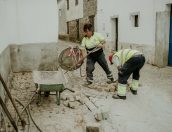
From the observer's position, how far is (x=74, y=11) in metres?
29.4

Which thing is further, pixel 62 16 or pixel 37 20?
pixel 62 16

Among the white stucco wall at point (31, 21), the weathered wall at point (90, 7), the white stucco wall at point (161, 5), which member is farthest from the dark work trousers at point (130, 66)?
the weathered wall at point (90, 7)

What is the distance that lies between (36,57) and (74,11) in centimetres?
1825

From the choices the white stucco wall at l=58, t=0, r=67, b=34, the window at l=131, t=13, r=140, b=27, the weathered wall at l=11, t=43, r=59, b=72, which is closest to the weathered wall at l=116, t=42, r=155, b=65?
the window at l=131, t=13, r=140, b=27

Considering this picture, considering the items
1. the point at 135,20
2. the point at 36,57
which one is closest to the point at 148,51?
the point at 135,20

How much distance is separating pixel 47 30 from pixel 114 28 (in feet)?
26.4

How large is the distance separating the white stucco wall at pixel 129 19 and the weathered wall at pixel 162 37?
1.81 ft

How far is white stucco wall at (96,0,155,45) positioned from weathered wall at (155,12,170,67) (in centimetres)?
55

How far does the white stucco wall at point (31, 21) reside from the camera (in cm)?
1141

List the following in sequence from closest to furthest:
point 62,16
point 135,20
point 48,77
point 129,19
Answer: point 48,77 → point 135,20 → point 129,19 → point 62,16

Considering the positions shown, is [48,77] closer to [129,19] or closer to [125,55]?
[125,55]

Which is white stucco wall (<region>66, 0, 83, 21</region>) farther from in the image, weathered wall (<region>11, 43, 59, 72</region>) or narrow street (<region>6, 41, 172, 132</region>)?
narrow street (<region>6, 41, 172, 132</region>)

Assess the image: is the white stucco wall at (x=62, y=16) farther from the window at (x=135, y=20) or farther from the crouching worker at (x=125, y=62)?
the crouching worker at (x=125, y=62)

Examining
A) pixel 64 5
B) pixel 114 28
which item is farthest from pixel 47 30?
pixel 64 5
